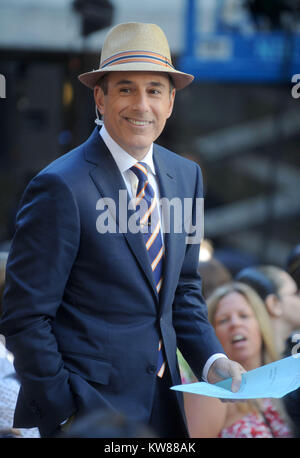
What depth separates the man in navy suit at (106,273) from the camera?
72.3 inches

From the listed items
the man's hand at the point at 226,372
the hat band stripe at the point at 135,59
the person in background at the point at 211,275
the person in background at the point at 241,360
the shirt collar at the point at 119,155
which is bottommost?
the person in background at the point at 241,360

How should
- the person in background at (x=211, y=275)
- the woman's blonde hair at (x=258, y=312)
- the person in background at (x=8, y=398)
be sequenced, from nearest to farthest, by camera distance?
the person in background at (x=8, y=398) < the woman's blonde hair at (x=258, y=312) < the person in background at (x=211, y=275)

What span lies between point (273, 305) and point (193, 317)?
47.4 inches

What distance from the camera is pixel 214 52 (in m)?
6.21

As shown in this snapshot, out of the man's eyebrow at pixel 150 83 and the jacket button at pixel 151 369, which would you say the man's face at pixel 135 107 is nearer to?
the man's eyebrow at pixel 150 83

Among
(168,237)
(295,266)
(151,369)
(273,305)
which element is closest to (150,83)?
(168,237)

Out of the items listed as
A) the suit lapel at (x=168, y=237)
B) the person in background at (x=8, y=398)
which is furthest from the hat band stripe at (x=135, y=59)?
the person in background at (x=8, y=398)

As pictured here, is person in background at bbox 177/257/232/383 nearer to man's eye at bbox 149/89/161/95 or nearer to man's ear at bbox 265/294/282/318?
man's ear at bbox 265/294/282/318

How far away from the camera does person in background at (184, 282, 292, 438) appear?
111 inches

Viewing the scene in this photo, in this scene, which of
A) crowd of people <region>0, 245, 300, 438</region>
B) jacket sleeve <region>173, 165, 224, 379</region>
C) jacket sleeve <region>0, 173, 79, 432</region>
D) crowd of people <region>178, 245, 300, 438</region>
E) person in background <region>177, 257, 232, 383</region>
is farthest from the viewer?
person in background <region>177, 257, 232, 383</region>

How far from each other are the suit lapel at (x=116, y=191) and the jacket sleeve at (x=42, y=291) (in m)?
0.13

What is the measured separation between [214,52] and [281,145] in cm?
198

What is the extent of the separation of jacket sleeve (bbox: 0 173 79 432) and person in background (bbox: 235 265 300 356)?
147 centimetres

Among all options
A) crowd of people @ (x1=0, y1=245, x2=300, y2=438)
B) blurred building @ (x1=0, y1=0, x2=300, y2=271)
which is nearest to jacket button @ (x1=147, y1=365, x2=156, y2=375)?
crowd of people @ (x1=0, y1=245, x2=300, y2=438)
